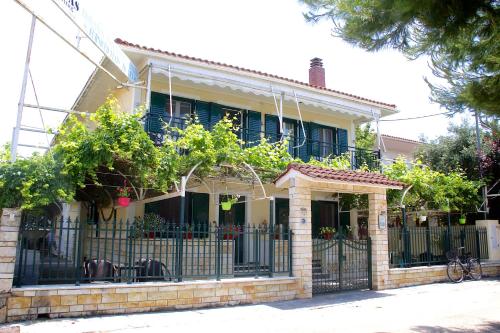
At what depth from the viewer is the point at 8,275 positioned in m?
7.14

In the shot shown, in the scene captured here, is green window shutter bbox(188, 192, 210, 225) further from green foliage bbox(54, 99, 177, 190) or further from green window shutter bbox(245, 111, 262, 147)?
green foliage bbox(54, 99, 177, 190)

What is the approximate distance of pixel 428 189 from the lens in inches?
562

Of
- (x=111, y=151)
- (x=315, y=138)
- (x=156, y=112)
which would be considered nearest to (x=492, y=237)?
(x=315, y=138)

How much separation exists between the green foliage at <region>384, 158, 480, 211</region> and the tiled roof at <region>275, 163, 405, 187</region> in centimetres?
223

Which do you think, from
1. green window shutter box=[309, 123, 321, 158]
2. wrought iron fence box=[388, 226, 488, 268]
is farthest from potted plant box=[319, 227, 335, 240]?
green window shutter box=[309, 123, 321, 158]

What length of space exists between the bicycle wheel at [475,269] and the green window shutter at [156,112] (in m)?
11.0

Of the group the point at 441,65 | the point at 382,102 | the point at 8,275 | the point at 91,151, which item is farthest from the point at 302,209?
the point at 382,102

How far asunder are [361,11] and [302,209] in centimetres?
493

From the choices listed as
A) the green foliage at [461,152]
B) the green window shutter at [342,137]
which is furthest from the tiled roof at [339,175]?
the green foliage at [461,152]

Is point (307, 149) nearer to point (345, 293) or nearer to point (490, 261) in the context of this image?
point (345, 293)

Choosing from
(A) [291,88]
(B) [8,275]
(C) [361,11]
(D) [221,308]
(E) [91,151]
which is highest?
(A) [291,88]

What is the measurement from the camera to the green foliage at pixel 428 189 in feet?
46.4

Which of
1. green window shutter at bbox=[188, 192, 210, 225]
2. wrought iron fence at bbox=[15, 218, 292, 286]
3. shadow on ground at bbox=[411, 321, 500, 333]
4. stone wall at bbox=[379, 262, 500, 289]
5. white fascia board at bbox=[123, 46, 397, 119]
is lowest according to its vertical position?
shadow on ground at bbox=[411, 321, 500, 333]

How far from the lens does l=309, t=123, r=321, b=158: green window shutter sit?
16.2 m
